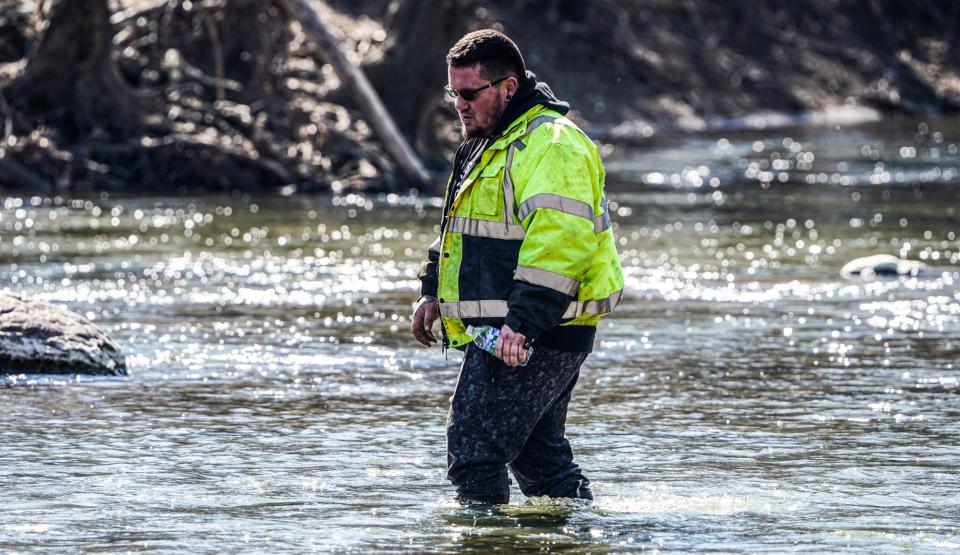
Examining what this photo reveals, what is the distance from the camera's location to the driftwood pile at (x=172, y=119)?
24016mm

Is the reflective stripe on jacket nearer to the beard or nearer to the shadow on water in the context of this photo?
the beard

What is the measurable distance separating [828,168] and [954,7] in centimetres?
3305

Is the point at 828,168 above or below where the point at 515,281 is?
above

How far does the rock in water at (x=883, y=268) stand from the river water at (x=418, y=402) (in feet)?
0.46

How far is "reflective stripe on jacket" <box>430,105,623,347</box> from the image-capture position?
590 cm

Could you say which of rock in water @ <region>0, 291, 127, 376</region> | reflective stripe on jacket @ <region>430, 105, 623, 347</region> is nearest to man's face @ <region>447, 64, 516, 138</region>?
reflective stripe on jacket @ <region>430, 105, 623, 347</region>

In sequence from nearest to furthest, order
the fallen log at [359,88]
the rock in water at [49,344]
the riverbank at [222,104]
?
the rock in water at [49,344] → the fallen log at [359,88] → the riverbank at [222,104]

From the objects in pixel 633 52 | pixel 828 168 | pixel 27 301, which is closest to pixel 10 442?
pixel 27 301

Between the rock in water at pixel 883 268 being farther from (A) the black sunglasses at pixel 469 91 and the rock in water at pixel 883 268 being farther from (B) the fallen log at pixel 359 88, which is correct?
(B) the fallen log at pixel 359 88

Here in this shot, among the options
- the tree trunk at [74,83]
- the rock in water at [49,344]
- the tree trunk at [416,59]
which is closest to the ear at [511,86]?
the rock in water at [49,344]

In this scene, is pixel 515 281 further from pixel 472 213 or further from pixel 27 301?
pixel 27 301

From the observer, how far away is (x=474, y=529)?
6.39 meters

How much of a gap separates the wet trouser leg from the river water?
187 mm

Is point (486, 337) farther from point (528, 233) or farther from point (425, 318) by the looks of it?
point (425, 318)
